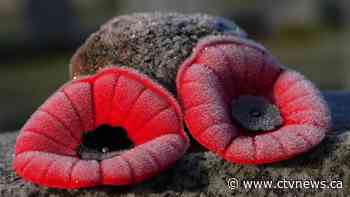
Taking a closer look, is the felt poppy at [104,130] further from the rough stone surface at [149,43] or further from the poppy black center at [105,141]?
the rough stone surface at [149,43]

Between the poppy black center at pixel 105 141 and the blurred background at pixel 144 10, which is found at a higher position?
the poppy black center at pixel 105 141

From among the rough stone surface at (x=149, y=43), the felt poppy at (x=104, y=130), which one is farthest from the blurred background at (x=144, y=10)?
the felt poppy at (x=104, y=130)

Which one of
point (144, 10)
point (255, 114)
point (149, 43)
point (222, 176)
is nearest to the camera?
point (222, 176)

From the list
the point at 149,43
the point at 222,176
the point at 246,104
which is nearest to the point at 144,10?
the point at 149,43

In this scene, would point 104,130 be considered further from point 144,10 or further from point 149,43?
point 144,10

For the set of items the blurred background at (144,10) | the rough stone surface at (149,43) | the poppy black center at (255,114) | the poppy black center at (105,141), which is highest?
the rough stone surface at (149,43)

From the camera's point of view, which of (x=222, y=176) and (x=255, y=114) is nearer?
(x=222, y=176)
